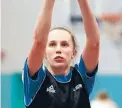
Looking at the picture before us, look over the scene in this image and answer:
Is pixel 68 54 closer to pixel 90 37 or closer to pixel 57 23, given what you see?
pixel 90 37

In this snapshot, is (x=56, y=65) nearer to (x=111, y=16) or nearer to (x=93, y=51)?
(x=93, y=51)

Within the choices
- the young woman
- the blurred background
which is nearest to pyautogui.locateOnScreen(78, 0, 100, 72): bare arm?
the young woman

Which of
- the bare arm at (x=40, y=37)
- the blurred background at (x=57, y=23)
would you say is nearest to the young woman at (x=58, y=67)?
the bare arm at (x=40, y=37)

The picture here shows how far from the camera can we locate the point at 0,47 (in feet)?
8.49

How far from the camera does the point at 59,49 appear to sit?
0.98 meters

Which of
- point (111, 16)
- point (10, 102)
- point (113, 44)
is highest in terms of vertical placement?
point (111, 16)

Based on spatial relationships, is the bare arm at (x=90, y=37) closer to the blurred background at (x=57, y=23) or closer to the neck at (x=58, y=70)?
the neck at (x=58, y=70)

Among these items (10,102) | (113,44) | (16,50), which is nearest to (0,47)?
(16,50)

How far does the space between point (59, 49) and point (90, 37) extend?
79 millimetres

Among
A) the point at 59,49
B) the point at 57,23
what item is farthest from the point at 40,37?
the point at 57,23

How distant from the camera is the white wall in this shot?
2566 mm

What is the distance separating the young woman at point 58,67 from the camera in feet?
3.10

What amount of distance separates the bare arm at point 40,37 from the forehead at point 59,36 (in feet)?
0.18

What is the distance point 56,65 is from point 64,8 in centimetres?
162
